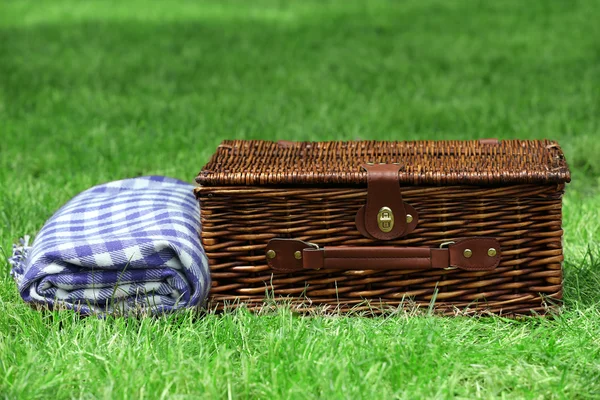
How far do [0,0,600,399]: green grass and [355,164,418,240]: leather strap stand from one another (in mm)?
272

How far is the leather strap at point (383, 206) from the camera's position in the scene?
2520mm

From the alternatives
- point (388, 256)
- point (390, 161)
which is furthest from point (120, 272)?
point (390, 161)

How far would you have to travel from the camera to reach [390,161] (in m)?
2.71

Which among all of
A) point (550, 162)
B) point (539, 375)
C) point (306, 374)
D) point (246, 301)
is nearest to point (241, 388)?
point (306, 374)

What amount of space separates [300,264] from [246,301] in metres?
0.22

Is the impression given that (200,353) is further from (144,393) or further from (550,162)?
(550,162)

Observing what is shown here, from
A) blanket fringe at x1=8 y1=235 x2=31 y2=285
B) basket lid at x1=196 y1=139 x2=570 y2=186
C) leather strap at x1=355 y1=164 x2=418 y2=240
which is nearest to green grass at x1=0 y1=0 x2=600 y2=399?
blanket fringe at x1=8 y1=235 x2=31 y2=285

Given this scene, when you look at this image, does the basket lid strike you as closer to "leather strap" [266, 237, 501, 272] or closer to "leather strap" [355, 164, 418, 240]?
"leather strap" [355, 164, 418, 240]

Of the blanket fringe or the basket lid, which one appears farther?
the blanket fringe

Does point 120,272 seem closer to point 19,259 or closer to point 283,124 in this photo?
point 19,259

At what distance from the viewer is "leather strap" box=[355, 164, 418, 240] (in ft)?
8.27

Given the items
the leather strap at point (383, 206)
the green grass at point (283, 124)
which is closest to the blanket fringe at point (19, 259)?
the green grass at point (283, 124)

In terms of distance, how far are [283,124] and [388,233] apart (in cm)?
258

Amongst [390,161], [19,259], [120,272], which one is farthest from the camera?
[19,259]
